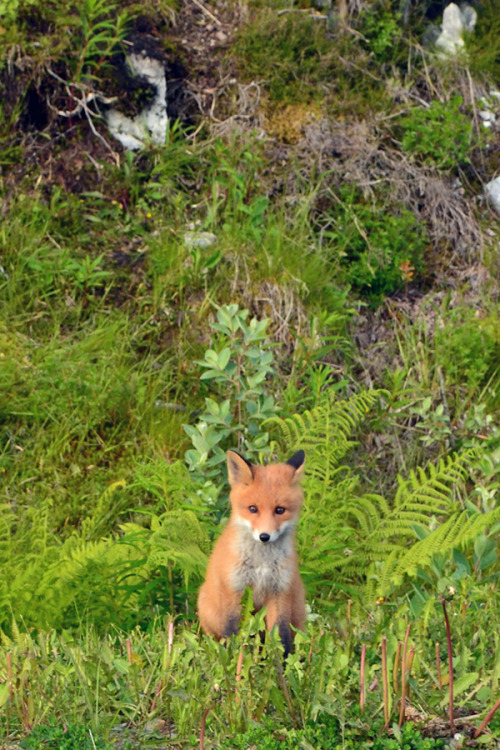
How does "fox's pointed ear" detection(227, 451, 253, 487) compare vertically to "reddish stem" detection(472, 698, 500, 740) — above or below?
below

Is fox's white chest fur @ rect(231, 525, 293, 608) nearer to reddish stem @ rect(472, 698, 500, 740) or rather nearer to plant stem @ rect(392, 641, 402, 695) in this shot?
plant stem @ rect(392, 641, 402, 695)

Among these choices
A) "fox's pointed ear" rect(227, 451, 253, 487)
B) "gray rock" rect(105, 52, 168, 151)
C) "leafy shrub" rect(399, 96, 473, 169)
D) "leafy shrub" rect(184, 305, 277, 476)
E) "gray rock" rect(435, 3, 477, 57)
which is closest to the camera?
"fox's pointed ear" rect(227, 451, 253, 487)

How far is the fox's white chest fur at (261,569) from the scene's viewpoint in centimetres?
372

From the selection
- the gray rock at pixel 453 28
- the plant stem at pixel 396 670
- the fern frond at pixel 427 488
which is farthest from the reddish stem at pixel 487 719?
the gray rock at pixel 453 28

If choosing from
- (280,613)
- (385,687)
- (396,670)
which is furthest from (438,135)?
(385,687)

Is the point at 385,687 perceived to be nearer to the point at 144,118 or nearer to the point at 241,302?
the point at 241,302

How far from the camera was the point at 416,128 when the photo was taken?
27.3 feet

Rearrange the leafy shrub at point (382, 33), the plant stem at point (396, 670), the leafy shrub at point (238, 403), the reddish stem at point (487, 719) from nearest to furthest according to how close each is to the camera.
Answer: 1. the reddish stem at point (487, 719)
2. the plant stem at point (396, 670)
3. the leafy shrub at point (238, 403)
4. the leafy shrub at point (382, 33)

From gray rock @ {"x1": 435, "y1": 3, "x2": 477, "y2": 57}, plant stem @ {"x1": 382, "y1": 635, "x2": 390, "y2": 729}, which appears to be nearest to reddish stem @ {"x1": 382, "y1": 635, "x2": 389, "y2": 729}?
plant stem @ {"x1": 382, "y1": 635, "x2": 390, "y2": 729}

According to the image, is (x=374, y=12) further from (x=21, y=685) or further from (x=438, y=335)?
(x=21, y=685)

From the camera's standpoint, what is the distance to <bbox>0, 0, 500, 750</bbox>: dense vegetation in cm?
525

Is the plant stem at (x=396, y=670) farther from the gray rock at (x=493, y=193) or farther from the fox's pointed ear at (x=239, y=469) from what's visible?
the gray rock at (x=493, y=193)

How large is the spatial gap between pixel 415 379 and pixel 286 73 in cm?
339

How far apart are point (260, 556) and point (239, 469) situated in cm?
41
